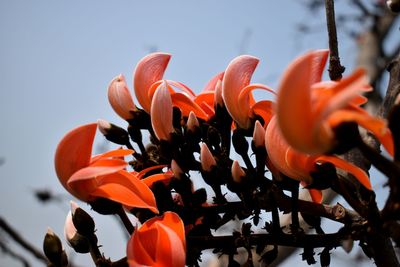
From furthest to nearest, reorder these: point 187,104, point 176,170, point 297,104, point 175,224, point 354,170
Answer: point 187,104
point 176,170
point 175,224
point 354,170
point 297,104

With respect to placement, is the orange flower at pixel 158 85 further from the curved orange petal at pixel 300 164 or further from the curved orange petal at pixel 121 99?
the curved orange petal at pixel 300 164

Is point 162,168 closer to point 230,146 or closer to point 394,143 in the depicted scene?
point 230,146

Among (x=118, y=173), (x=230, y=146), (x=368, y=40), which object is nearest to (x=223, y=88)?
(x=230, y=146)

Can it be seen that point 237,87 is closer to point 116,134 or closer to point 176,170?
point 176,170

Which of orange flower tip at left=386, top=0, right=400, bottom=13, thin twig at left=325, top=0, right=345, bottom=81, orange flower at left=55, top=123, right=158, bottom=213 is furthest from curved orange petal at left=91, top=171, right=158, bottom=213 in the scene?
orange flower tip at left=386, top=0, right=400, bottom=13

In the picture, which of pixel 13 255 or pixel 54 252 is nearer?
pixel 54 252

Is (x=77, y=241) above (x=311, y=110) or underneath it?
underneath

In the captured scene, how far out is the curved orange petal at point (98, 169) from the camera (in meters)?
0.70

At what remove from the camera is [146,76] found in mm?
977

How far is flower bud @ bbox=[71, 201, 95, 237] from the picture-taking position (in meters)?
0.85

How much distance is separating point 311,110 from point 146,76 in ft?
1.78

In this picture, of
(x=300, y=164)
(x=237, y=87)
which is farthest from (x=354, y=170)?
(x=237, y=87)

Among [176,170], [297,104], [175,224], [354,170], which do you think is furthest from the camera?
[176,170]

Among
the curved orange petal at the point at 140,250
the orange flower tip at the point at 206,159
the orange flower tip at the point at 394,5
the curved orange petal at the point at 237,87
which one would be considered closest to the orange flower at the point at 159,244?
the curved orange petal at the point at 140,250
